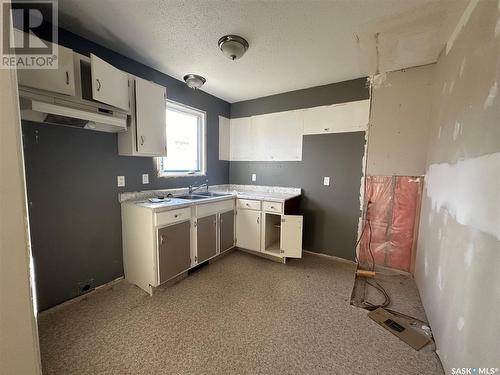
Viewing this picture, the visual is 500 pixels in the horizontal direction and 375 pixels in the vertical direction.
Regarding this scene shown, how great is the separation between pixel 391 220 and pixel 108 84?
3.40 m

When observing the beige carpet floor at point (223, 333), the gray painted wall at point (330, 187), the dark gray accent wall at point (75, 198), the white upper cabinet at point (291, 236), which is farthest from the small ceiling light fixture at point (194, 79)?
the beige carpet floor at point (223, 333)

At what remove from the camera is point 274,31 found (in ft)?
5.82

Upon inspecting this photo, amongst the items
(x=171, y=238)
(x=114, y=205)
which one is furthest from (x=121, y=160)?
(x=171, y=238)

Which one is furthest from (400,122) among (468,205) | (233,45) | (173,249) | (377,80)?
(173,249)

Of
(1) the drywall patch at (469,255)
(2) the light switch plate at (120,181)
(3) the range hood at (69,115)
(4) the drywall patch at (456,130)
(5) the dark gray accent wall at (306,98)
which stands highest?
(5) the dark gray accent wall at (306,98)

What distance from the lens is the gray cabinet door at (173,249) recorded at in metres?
2.05

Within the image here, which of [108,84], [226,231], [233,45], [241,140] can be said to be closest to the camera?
[108,84]

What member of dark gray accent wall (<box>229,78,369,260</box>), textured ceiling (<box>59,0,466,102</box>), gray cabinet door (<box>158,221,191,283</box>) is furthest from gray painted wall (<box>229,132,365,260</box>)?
Result: gray cabinet door (<box>158,221,191,283</box>)

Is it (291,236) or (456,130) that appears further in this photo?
(291,236)

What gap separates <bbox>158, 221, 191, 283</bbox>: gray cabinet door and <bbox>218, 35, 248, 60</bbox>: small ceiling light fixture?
70.8 inches

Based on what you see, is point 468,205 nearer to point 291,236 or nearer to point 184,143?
point 291,236

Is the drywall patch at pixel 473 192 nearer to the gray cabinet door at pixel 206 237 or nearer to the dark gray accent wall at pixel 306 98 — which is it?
the dark gray accent wall at pixel 306 98

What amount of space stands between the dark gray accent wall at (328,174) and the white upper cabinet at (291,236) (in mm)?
524

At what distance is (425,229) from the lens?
6.93 ft
